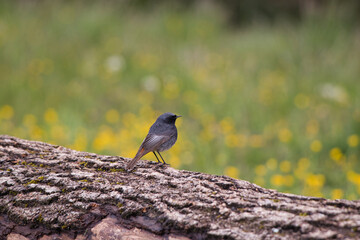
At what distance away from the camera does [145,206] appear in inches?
90.7

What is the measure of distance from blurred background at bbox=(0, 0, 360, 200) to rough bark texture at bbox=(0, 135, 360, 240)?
2120 millimetres

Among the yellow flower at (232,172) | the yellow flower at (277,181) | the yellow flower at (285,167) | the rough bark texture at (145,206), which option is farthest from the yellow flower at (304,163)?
the rough bark texture at (145,206)

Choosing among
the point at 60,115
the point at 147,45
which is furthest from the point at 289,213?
the point at 147,45

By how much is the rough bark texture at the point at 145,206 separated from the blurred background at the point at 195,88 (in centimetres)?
212

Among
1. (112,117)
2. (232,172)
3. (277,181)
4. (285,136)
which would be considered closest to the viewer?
(277,181)

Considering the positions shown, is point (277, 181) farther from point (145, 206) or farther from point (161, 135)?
point (145, 206)

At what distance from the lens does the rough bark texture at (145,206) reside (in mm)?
2068

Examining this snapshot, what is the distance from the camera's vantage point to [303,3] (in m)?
14.7

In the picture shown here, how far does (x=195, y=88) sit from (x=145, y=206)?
5356 mm

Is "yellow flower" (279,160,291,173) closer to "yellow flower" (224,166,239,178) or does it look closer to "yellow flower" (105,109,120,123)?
"yellow flower" (224,166,239,178)

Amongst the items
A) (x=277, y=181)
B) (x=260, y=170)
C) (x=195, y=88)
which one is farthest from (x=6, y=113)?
(x=277, y=181)

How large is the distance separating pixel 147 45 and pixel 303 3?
798 centimetres

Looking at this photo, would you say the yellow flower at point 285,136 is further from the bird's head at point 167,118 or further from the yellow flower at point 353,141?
the bird's head at point 167,118

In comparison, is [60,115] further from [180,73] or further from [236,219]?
[236,219]
